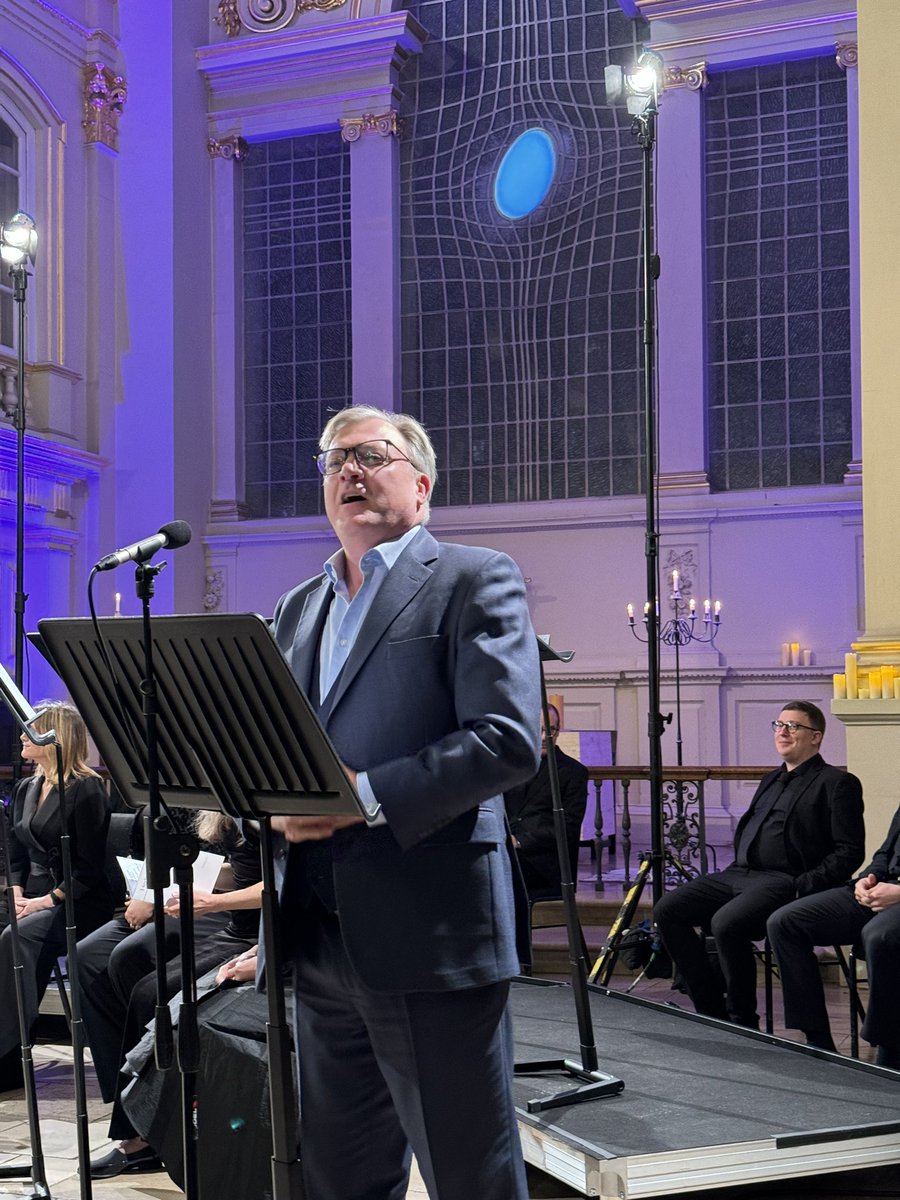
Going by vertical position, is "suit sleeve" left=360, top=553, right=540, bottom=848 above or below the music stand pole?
above

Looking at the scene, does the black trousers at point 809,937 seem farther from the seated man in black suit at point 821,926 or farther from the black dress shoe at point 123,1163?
the black dress shoe at point 123,1163

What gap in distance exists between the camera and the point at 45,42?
443 inches

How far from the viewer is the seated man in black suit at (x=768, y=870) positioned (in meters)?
4.66

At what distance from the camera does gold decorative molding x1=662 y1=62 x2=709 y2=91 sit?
1140cm

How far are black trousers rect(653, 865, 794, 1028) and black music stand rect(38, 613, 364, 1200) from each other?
3045 mm

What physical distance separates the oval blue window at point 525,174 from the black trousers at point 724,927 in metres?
8.54

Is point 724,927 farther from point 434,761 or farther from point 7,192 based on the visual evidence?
point 7,192

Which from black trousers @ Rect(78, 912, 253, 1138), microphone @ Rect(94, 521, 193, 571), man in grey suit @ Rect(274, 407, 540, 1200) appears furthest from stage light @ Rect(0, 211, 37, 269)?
man in grey suit @ Rect(274, 407, 540, 1200)

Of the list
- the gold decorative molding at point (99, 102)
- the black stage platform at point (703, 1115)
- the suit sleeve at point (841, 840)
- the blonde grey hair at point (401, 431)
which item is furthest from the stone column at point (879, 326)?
the gold decorative molding at point (99, 102)

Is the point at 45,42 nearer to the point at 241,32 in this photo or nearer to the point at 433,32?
the point at 241,32

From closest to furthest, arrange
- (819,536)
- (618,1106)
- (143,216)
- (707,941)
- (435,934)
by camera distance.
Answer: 1. (435,934)
2. (618,1106)
3. (707,941)
4. (819,536)
5. (143,216)

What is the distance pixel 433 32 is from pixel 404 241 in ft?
6.42

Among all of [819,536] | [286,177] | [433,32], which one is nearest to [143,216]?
[286,177]

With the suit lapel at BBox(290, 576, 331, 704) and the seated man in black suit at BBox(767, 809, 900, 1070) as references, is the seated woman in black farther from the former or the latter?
the suit lapel at BBox(290, 576, 331, 704)
